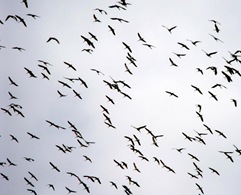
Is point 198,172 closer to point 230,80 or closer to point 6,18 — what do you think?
point 230,80

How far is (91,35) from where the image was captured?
175 feet

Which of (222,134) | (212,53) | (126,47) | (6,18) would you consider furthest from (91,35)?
(222,134)

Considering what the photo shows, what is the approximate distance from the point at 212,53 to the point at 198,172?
16.4 m

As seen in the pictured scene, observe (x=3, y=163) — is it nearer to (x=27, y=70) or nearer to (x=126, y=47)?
(x=27, y=70)

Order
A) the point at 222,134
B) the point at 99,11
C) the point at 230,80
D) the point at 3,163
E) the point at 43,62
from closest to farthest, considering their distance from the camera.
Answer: the point at 99,11
the point at 230,80
the point at 43,62
the point at 222,134
the point at 3,163

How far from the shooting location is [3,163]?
Result: 6512 centimetres

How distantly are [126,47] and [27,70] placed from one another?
34.1ft

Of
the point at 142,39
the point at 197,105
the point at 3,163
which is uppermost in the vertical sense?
the point at 142,39

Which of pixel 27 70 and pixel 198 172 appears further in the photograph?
pixel 198 172

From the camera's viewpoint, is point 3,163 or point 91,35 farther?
point 3,163

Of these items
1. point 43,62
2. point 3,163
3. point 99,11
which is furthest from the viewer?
point 3,163

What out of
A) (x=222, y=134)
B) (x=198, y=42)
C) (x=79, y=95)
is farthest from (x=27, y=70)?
(x=222, y=134)

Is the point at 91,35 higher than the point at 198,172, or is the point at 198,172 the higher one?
the point at 91,35

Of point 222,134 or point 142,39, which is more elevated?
point 142,39
